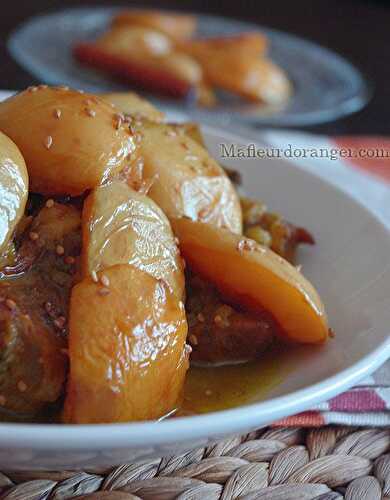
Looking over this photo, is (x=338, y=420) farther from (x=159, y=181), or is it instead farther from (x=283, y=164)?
(x=283, y=164)

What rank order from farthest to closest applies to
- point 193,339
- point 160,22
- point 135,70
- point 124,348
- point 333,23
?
point 333,23 → point 160,22 → point 135,70 → point 193,339 → point 124,348

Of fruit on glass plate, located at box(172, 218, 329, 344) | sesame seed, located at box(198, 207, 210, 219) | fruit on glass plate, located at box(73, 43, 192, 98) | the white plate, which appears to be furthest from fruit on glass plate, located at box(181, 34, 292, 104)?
Result: fruit on glass plate, located at box(172, 218, 329, 344)

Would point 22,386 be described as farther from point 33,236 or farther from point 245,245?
point 245,245

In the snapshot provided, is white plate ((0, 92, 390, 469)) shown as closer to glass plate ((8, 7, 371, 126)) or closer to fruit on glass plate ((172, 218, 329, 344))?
fruit on glass plate ((172, 218, 329, 344))

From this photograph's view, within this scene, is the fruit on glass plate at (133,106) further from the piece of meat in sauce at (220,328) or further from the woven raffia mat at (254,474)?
the woven raffia mat at (254,474)

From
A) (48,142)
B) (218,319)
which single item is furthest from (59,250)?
(218,319)

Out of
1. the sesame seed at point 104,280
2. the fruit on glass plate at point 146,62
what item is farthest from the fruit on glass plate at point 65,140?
the fruit on glass plate at point 146,62

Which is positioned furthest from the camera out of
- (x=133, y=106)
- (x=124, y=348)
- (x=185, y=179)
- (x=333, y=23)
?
(x=333, y=23)
